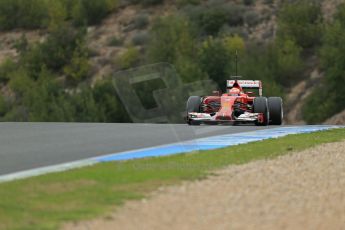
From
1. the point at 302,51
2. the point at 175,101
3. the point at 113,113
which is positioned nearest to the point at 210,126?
the point at 175,101

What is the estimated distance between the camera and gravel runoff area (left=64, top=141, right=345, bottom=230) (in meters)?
8.68

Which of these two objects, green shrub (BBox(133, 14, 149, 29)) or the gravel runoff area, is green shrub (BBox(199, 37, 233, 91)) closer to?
green shrub (BBox(133, 14, 149, 29))

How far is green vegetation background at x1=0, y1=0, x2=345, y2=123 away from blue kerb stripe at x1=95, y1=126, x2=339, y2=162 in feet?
96.0

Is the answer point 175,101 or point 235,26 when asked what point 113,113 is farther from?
point 235,26

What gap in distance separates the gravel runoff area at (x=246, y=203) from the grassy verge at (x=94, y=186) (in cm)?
34

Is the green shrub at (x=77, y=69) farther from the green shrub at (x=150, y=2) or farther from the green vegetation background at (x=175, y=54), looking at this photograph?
the green shrub at (x=150, y=2)

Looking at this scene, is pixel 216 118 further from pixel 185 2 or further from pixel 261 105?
pixel 185 2

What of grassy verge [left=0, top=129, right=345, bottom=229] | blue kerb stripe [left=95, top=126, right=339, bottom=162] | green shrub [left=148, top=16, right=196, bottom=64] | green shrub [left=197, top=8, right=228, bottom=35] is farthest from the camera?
green shrub [left=197, top=8, right=228, bottom=35]

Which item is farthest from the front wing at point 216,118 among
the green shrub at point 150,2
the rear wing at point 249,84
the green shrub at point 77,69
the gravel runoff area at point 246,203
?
the green shrub at point 150,2

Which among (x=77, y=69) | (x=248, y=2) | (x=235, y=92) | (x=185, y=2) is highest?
(x=235, y=92)

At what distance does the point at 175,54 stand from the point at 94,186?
52.0 metres

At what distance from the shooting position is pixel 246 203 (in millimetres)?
9930

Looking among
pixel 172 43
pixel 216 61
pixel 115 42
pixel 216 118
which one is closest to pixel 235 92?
pixel 216 118

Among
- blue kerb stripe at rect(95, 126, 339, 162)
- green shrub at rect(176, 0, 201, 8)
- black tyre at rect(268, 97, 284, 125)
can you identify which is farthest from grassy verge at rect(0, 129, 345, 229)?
green shrub at rect(176, 0, 201, 8)
